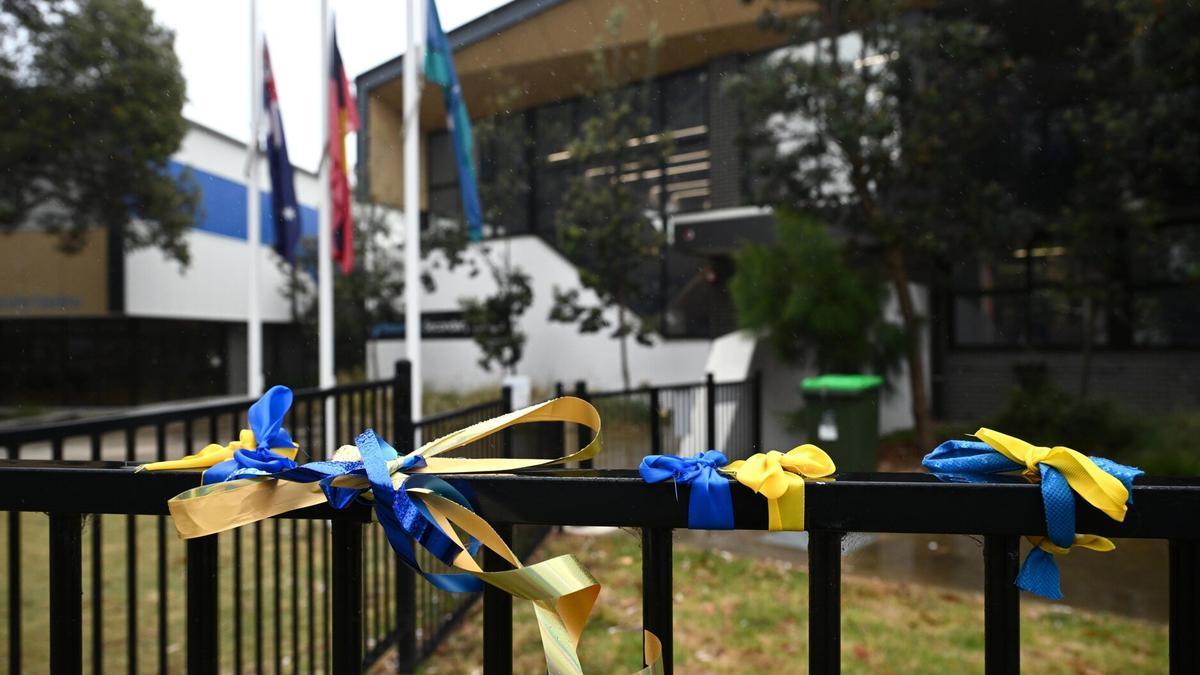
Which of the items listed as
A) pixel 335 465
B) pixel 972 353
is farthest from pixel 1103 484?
pixel 335 465

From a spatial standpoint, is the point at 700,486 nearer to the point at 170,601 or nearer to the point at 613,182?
the point at 613,182

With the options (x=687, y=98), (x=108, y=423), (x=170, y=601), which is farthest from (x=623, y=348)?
(x=170, y=601)

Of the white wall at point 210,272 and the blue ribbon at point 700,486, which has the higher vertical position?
the white wall at point 210,272

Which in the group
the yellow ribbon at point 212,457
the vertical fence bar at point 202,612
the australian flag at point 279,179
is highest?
the australian flag at point 279,179

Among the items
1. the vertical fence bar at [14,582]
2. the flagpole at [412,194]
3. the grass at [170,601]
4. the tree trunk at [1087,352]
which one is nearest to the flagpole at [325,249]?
the flagpole at [412,194]

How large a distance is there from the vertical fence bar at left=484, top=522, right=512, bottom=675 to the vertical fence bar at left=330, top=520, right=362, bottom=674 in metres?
0.15

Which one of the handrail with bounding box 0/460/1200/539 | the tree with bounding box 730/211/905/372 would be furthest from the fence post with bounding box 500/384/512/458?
the tree with bounding box 730/211/905/372

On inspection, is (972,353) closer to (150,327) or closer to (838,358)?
(838,358)

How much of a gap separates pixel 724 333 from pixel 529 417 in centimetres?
24

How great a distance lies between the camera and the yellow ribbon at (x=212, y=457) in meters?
0.85

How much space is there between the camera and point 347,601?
84 centimetres

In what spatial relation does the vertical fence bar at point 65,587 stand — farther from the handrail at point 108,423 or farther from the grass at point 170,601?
the grass at point 170,601

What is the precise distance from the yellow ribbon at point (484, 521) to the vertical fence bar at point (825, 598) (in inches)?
6.1

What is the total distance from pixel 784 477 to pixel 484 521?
286 millimetres
